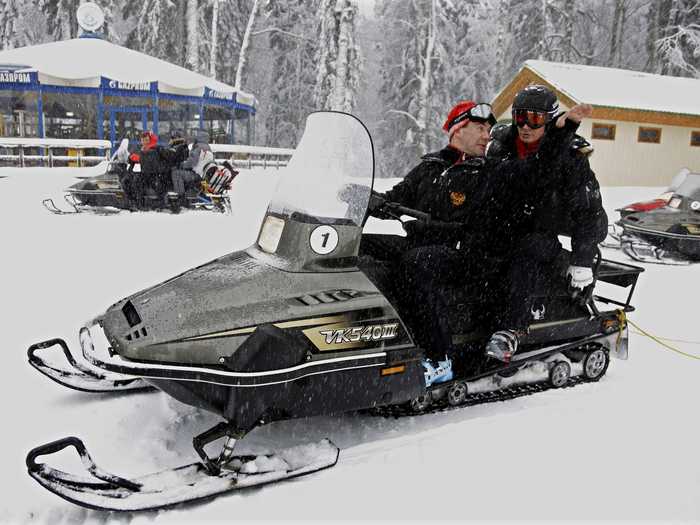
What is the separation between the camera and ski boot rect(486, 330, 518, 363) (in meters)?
3.42

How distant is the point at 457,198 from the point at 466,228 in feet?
0.60

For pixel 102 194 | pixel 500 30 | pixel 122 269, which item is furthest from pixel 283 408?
pixel 500 30

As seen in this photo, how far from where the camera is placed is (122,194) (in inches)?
408

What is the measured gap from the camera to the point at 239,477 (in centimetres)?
266

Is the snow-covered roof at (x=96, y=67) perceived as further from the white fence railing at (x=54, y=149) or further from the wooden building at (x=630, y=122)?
the wooden building at (x=630, y=122)

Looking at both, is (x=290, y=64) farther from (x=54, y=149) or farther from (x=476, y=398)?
(x=476, y=398)

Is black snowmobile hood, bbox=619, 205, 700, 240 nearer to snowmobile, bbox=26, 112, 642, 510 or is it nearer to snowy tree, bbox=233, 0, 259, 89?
snowmobile, bbox=26, 112, 642, 510

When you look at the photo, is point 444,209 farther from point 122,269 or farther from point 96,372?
point 122,269

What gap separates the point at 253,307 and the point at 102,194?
27.8 ft

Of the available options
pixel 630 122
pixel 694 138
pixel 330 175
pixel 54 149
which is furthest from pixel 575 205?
pixel 694 138

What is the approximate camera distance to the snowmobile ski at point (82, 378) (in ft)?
11.0

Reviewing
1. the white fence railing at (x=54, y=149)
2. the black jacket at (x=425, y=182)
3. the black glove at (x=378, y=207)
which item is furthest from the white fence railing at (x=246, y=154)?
the black glove at (x=378, y=207)

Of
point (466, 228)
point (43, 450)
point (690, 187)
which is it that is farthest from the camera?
point (690, 187)

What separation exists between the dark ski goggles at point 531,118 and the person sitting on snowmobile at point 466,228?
12 centimetres
